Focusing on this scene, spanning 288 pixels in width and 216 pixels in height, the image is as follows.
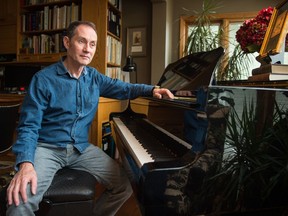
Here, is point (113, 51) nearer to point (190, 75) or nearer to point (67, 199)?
point (190, 75)

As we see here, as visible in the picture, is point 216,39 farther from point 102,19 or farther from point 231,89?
point 231,89

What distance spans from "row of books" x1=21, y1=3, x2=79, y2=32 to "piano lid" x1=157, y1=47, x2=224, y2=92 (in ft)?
6.22

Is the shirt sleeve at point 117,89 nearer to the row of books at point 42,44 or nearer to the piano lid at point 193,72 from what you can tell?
the piano lid at point 193,72

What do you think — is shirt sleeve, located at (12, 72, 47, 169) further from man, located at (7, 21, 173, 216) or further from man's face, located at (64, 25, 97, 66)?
man's face, located at (64, 25, 97, 66)

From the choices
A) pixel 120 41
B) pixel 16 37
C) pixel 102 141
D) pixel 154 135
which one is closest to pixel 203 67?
pixel 154 135

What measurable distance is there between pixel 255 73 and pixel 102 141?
6.67ft

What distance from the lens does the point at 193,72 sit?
61.3 inches

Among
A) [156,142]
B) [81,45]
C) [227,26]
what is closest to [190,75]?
[156,142]

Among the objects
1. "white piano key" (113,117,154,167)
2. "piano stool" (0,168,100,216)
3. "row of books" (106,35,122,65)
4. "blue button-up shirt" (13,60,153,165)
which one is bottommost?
"piano stool" (0,168,100,216)

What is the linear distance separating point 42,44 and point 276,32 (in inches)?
119

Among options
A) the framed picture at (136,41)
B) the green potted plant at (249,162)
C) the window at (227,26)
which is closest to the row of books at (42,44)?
the framed picture at (136,41)

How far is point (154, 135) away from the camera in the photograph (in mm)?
1291

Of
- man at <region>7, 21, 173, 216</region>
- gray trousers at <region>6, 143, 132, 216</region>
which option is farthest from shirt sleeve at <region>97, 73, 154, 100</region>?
gray trousers at <region>6, 143, 132, 216</region>

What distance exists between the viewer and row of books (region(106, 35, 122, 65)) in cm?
319
